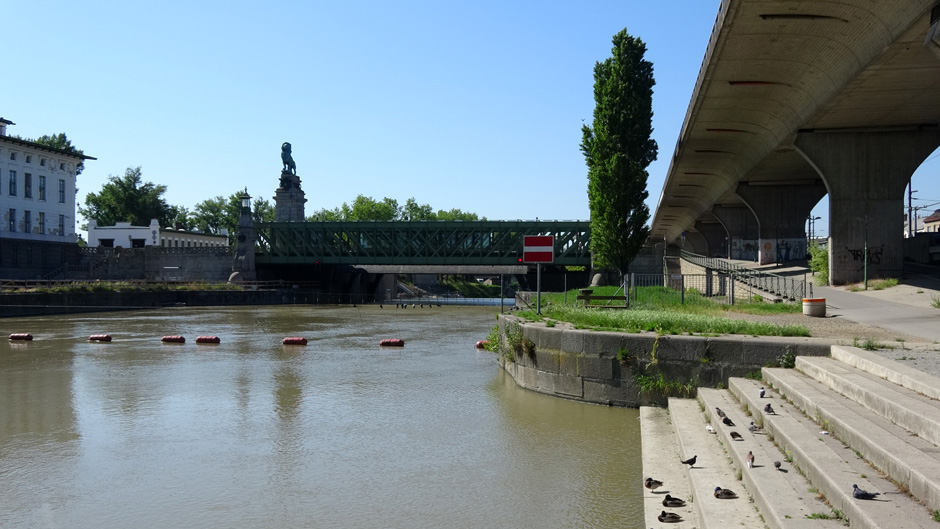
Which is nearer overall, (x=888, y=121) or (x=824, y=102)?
(x=824, y=102)

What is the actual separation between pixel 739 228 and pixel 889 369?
192 ft

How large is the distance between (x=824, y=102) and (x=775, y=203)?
83.5ft

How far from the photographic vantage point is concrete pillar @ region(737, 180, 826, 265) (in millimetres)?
52719

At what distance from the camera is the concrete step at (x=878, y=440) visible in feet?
21.5

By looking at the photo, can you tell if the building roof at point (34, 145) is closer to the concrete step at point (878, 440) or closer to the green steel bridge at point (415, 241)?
the green steel bridge at point (415, 241)

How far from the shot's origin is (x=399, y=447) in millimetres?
13484

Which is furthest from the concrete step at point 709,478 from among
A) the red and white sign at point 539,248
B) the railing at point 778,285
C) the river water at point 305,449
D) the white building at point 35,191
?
the white building at point 35,191

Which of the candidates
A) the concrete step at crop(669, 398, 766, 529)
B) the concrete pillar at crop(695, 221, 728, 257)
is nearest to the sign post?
the concrete step at crop(669, 398, 766, 529)

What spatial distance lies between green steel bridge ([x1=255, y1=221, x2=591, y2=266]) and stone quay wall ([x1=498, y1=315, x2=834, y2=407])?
74.3 metres

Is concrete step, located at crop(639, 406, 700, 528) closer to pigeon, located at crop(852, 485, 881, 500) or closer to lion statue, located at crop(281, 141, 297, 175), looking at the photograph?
pigeon, located at crop(852, 485, 881, 500)

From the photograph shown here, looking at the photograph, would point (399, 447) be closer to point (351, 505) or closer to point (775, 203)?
point (351, 505)

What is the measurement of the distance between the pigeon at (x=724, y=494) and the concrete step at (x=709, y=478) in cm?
5

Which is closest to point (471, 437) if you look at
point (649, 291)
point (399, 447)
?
point (399, 447)

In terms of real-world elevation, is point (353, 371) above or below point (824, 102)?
below
